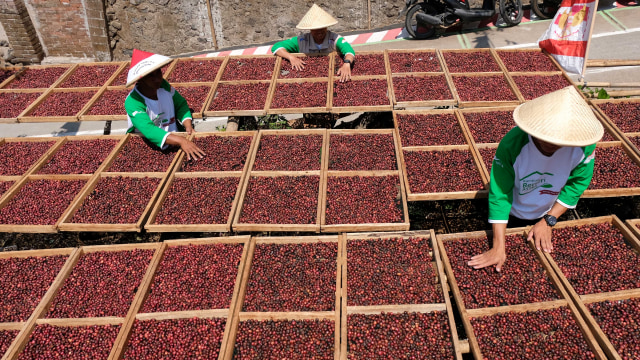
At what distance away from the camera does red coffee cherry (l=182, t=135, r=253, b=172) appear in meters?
3.97

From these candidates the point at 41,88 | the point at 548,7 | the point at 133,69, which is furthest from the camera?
the point at 548,7

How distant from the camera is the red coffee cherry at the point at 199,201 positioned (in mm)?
3436

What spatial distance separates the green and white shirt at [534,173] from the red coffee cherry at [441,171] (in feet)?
2.39

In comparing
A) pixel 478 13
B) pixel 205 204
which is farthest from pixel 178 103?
pixel 478 13

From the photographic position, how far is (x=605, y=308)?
2602 millimetres

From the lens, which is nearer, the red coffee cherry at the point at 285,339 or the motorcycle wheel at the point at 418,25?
the red coffee cherry at the point at 285,339

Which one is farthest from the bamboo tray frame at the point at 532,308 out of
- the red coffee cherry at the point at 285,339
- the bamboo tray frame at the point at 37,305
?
the bamboo tray frame at the point at 37,305

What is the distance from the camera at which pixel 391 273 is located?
9.78 ft

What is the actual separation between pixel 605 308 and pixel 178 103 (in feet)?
14.9

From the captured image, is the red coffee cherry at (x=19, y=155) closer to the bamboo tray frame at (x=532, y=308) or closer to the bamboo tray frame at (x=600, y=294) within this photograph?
the bamboo tray frame at (x=532, y=308)

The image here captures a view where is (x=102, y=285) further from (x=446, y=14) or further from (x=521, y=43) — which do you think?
(x=521, y=43)

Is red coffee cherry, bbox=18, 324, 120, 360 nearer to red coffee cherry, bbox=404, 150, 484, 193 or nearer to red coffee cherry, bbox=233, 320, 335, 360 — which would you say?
red coffee cherry, bbox=233, 320, 335, 360

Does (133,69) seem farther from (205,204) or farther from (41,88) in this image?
(41,88)

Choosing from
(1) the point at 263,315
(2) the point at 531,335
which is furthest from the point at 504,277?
(1) the point at 263,315
